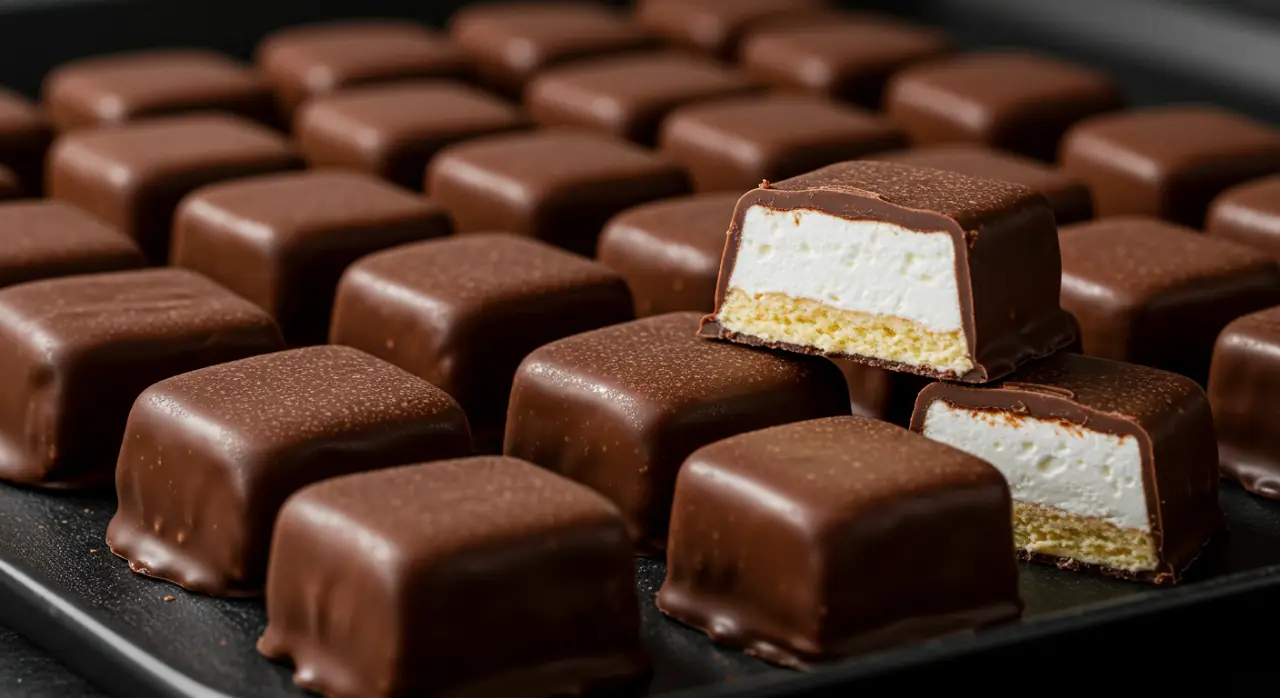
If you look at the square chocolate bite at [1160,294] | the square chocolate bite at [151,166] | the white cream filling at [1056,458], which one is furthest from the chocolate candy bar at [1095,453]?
the square chocolate bite at [151,166]

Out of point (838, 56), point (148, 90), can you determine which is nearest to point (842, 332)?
point (838, 56)

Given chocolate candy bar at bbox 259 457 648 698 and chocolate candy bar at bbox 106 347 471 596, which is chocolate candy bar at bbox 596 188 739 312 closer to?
chocolate candy bar at bbox 106 347 471 596

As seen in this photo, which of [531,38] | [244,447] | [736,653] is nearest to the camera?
→ [736,653]

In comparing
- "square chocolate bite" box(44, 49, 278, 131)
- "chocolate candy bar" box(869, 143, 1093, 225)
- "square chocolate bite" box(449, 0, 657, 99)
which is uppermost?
"chocolate candy bar" box(869, 143, 1093, 225)

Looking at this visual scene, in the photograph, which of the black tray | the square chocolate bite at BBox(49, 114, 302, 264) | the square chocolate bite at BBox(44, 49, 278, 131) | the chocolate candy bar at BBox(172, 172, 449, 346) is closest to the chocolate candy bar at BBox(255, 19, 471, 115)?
the square chocolate bite at BBox(44, 49, 278, 131)

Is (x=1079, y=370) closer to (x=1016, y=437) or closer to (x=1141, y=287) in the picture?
(x=1016, y=437)

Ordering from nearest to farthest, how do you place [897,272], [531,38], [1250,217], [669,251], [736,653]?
[736,653], [897,272], [669,251], [1250,217], [531,38]

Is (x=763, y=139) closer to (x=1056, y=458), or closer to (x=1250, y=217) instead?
(x=1250, y=217)
